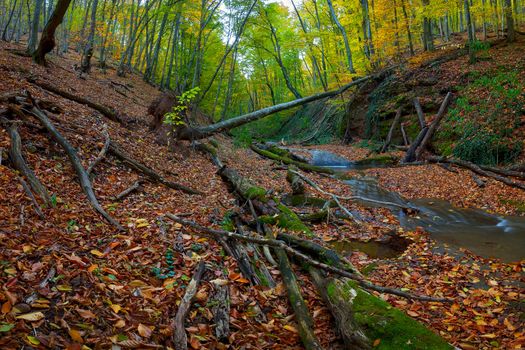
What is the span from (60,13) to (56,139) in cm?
566

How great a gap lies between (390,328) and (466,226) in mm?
5759

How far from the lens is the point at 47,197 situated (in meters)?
4.22

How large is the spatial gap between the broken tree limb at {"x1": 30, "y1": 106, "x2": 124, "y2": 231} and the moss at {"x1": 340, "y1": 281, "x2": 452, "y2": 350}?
3.26 m

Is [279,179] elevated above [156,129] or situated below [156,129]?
below

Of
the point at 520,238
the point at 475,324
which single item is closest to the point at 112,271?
the point at 475,324

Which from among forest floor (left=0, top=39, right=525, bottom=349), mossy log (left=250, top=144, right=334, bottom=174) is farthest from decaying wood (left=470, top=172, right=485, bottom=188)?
mossy log (left=250, top=144, right=334, bottom=174)

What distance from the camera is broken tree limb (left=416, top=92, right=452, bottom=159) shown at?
1499 centimetres

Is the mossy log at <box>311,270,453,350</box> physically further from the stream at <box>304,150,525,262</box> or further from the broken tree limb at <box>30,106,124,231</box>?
the broken tree limb at <box>30,106,124,231</box>

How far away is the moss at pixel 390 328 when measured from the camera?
9.55 ft

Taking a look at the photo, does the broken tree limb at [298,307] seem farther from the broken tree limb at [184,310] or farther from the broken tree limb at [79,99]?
the broken tree limb at [79,99]

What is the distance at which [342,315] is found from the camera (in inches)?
132

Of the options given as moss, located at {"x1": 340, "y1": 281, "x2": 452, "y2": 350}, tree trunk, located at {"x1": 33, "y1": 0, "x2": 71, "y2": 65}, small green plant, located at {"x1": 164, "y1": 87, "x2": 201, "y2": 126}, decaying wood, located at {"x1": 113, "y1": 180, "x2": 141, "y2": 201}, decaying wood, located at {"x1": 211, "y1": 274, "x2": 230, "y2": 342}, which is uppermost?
tree trunk, located at {"x1": 33, "y1": 0, "x2": 71, "y2": 65}

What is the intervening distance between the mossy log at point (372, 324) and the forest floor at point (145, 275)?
0.24m

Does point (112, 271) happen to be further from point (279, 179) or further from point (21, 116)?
point (279, 179)
